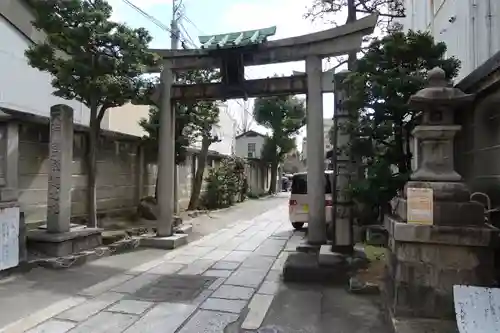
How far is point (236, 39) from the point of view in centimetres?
891

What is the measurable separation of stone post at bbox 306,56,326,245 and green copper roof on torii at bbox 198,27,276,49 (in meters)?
1.18

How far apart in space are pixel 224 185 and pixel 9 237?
13.1 meters

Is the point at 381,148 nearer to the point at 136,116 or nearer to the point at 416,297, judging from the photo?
the point at 416,297

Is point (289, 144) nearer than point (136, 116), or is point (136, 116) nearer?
point (136, 116)

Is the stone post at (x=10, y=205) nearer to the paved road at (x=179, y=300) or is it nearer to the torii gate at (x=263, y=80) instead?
the paved road at (x=179, y=300)

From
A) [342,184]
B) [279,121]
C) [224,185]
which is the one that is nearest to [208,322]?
[342,184]

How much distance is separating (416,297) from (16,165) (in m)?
7.04

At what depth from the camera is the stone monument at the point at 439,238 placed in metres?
4.23

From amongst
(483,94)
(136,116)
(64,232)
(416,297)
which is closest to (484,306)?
(416,297)

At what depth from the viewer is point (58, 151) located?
7.55m

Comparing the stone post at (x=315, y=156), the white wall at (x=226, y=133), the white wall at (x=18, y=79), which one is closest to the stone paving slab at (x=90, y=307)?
the stone post at (x=315, y=156)

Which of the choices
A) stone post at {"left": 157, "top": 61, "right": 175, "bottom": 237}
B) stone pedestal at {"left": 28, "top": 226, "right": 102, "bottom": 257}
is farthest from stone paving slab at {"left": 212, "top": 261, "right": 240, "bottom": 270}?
stone pedestal at {"left": 28, "top": 226, "right": 102, "bottom": 257}

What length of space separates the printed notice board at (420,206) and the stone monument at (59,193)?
6.03m

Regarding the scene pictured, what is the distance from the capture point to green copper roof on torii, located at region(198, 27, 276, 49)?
28.2 feet
